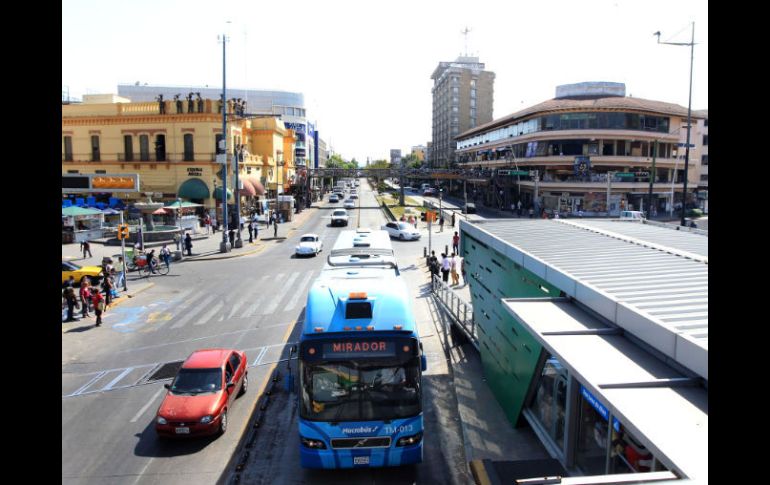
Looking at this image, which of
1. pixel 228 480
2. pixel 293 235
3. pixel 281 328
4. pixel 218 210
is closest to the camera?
pixel 228 480

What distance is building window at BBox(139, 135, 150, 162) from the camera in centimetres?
5188

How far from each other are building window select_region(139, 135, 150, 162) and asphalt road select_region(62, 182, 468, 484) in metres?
27.0

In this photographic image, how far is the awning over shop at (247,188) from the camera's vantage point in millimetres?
54469

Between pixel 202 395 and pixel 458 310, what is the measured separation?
904 cm

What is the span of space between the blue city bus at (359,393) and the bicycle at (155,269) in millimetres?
22084

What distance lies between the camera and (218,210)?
51.1 meters

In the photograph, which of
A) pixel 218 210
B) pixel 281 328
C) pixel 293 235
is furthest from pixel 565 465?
pixel 218 210

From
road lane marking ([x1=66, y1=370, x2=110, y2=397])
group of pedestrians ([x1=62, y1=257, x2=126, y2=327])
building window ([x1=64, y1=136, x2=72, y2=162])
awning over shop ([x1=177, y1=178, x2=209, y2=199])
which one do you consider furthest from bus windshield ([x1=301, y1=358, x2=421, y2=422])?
→ building window ([x1=64, y1=136, x2=72, y2=162])

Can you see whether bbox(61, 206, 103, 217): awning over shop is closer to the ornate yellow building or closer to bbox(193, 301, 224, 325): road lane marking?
the ornate yellow building
